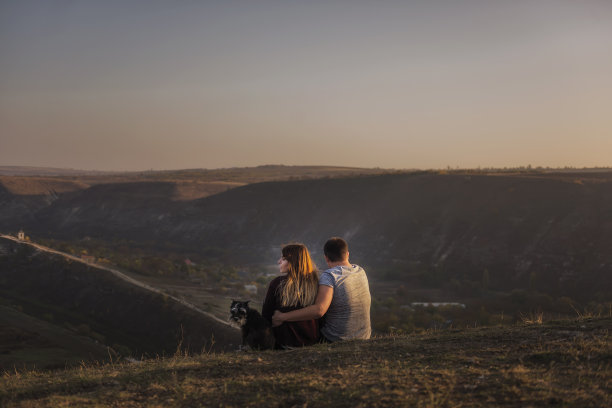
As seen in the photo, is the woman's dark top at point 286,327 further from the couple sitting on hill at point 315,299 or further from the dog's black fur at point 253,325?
the dog's black fur at point 253,325

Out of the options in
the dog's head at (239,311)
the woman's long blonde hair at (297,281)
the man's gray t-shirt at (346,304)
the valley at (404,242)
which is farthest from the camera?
the valley at (404,242)

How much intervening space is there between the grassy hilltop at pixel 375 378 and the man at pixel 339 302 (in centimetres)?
29

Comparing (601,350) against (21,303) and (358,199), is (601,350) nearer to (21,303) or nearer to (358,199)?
(21,303)

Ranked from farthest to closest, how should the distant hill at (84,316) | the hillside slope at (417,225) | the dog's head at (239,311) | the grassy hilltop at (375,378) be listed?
the hillside slope at (417,225) < the distant hill at (84,316) < the dog's head at (239,311) < the grassy hilltop at (375,378)

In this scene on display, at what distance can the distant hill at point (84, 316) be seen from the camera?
23.1 meters

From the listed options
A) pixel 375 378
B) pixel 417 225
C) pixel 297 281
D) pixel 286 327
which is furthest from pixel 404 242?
pixel 375 378

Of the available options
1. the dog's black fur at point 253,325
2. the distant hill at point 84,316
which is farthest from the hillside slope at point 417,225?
Answer: the dog's black fur at point 253,325

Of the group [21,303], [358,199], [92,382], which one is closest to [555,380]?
[92,382]

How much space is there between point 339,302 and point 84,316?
27.7 m

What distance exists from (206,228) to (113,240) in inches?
479

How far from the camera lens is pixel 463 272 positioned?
3578 cm

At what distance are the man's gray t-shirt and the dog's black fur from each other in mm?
887

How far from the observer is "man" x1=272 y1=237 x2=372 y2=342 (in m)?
6.69

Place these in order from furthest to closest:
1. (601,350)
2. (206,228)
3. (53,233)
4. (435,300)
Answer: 1. (53,233)
2. (206,228)
3. (435,300)
4. (601,350)
